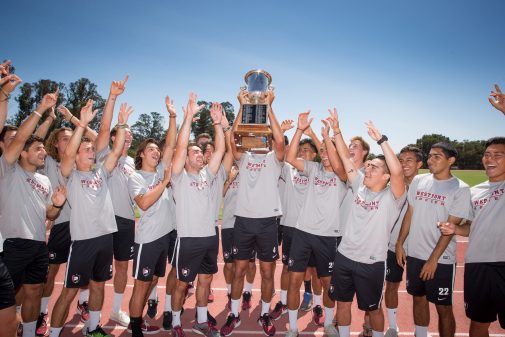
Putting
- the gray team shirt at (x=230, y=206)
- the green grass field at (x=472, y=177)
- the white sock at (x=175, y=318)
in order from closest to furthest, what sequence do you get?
the white sock at (x=175, y=318), the gray team shirt at (x=230, y=206), the green grass field at (x=472, y=177)

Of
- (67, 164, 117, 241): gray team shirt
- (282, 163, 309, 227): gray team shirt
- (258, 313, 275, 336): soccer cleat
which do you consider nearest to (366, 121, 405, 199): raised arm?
(282, 163, 309, 227): gray team shirt

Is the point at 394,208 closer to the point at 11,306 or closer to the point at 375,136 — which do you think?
the point at 375,136

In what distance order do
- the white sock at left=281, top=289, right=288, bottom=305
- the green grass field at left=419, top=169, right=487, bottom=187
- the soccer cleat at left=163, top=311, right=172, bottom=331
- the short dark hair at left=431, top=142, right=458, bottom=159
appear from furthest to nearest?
the green grass field at left=419, top=169, right=487, bottom=187, the white sock at left=281, top=289, right=288, bottom=305, the soccer cleat at left=163, top=311, right=172, bottom=331, the short dark hair at left=431, top=142, right=458, bottom=159

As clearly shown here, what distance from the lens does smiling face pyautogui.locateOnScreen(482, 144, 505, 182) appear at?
3.58 metres

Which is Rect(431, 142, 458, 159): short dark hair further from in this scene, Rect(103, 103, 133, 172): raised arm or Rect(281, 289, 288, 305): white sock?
Rect(103, 103, 133, 172): raised arm

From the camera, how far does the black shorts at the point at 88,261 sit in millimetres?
3828

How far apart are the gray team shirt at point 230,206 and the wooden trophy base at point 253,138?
42.0 inches

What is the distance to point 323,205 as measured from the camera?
453cm

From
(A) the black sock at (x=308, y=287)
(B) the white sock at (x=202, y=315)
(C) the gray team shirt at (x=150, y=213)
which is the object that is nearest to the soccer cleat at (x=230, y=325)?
(B) the white sock at (x=202, y=315)

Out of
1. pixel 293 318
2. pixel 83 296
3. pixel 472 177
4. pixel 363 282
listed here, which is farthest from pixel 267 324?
pixel 472 177

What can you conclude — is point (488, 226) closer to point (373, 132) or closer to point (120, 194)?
point (373, 132)

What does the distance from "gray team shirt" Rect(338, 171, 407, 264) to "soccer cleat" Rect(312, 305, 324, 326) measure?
1.83 meters

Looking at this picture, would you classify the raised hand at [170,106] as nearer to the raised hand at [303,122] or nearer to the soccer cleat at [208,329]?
the raised hand at [303,122]

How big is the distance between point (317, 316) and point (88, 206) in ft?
13.7
